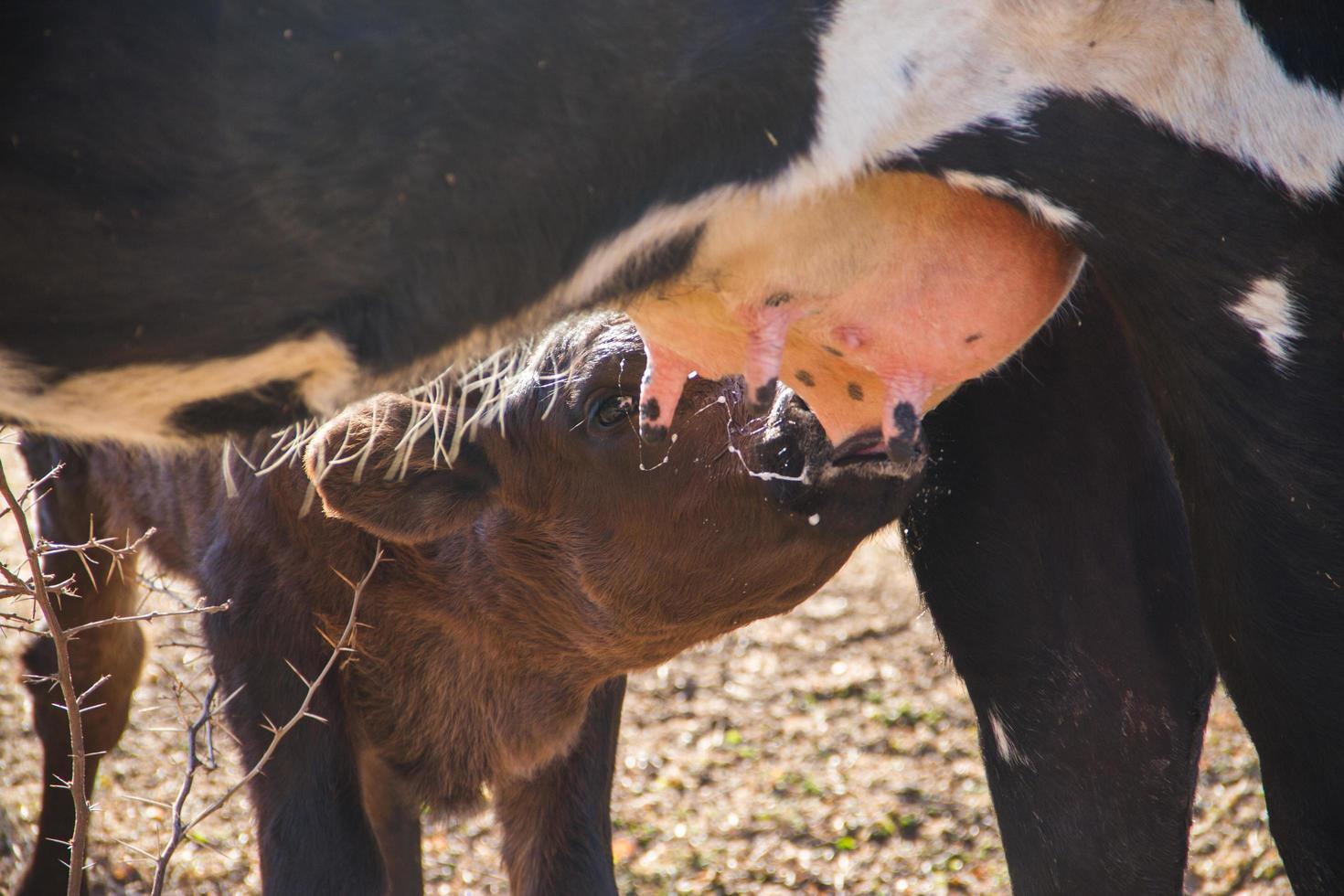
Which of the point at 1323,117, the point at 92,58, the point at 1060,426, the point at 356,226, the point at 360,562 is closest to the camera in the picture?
the point at 92,58

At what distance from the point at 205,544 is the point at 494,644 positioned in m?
0.72

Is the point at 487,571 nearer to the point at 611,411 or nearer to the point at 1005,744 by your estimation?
the point at 611,411

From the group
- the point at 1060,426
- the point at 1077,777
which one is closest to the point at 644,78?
the point at 1060,426

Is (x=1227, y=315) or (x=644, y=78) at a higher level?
(x=644, y=78)

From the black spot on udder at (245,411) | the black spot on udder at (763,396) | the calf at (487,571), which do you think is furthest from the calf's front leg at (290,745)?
the black spot on udder at (245,411)

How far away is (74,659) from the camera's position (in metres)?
4.57

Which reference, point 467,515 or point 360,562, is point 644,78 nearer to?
point 467,515

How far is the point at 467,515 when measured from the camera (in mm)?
3143

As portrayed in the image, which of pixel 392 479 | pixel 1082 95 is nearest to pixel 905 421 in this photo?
pixel 1082 95

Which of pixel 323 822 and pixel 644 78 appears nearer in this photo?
pixel 644 78

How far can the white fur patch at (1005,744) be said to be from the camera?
8.61 ft

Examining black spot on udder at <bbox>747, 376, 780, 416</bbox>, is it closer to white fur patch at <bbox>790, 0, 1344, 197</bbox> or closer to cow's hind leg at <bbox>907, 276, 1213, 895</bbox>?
white fur patch at <bbox>790, 0, 1344, 197</bbox>

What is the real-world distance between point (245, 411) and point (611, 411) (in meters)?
1.55

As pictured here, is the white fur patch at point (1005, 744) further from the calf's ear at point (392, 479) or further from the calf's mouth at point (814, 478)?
the calf's ear at point (392, 479)
